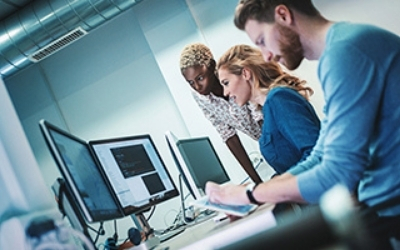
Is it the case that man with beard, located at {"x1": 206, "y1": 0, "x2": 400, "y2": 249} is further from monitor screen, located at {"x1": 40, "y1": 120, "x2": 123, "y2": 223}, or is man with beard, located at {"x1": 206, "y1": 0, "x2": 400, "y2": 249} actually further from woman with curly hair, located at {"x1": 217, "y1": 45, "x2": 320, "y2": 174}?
monitor screen, located at {"x1": 40, "y1": 120, "x2": 123, "y2": 223}

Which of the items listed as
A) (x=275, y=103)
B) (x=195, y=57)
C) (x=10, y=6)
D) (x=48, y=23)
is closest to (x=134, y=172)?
(x=275, y=103)

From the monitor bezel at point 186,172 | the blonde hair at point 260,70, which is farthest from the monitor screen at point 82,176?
the blonde hair at point 260,70

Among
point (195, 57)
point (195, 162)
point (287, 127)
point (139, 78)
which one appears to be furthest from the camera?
point (139, 78)

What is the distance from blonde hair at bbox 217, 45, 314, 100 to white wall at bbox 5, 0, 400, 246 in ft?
5.20

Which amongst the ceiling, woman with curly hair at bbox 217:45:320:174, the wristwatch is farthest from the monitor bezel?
the ceiling

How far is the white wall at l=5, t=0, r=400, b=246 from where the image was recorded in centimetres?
367

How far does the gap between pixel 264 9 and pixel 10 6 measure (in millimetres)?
3231

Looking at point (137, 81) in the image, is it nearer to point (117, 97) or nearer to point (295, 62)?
point (117, 97)

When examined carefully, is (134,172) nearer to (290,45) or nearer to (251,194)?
(251,194)

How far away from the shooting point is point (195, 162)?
2.08m

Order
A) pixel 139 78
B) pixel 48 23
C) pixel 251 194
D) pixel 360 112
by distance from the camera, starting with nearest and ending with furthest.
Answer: pixel 360 112 → pixel 251 194 → pixel 48 23 → pixel 139 78

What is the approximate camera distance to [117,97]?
13.7 ft

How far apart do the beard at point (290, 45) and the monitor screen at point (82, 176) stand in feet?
2.51

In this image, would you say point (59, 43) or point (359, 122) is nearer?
point (359, 122)
